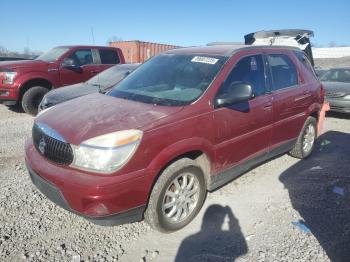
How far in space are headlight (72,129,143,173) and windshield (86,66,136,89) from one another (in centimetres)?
471

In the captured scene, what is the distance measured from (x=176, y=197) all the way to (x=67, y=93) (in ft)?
14.5

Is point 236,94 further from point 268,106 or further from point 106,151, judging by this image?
point 106,151

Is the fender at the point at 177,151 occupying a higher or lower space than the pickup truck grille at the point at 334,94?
higher

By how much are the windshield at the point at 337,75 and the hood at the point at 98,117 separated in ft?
30.1

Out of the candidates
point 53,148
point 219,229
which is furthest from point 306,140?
point 53,148

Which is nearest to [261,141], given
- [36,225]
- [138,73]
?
[138,73]

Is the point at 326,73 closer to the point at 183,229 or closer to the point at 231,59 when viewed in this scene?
the point at 231,59

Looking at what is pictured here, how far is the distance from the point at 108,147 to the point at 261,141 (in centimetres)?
222

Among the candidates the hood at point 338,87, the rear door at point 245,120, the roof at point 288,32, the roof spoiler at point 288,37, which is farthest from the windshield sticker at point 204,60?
the hood at point 338,87

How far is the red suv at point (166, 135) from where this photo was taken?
2.53 metres

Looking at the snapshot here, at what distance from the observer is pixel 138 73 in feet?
13.3

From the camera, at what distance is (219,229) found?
3168mm

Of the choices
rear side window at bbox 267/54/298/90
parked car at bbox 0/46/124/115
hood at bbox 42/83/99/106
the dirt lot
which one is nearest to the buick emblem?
the dirt lot

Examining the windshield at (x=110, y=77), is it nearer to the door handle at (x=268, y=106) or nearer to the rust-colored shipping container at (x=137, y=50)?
the door handle at (x=268, y=106)
